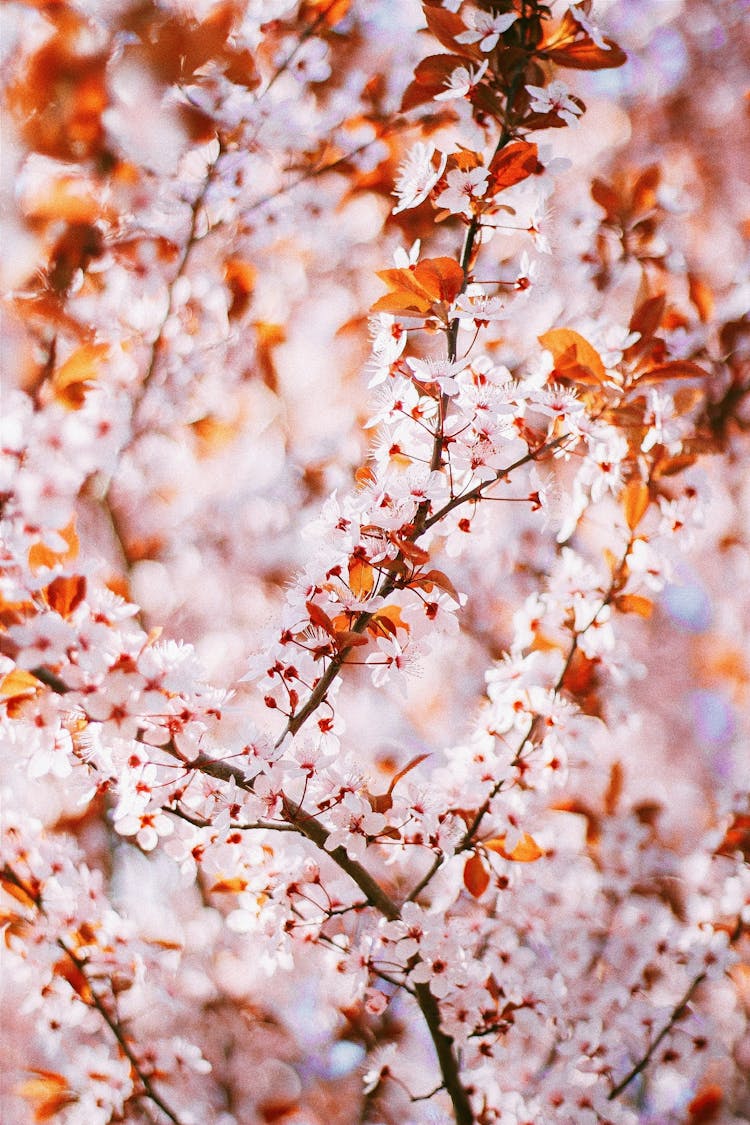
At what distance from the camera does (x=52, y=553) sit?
2.70 feet

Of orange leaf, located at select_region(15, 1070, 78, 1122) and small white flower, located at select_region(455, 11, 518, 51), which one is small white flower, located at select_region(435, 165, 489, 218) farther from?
orange leaf, located at select_region(15, 1070, 78, 1122)

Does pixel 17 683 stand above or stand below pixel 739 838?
below

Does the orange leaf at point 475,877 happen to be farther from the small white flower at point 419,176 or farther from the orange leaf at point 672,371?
the small white flower at point 419,176

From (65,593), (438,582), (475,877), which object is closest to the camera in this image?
(65,593)

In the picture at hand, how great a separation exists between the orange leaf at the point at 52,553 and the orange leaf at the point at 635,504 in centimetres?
83

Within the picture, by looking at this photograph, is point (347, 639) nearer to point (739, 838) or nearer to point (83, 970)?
point (83, 970)

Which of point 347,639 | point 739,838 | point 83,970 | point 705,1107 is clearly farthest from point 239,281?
point 705,1107

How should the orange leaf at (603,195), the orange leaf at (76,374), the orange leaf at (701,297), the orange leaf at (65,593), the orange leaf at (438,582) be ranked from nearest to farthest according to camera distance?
the orange leaf at (65,593)
the orange leaf at (438,582)
the orange leaf at (76,374)
the orange leaf at (603,195)
the orange leaf at (701,297)

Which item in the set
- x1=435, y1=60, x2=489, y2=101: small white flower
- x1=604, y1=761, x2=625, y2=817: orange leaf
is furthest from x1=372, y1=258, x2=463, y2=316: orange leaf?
x1=604, y1=761, x2=625, y2=817: orange leaf

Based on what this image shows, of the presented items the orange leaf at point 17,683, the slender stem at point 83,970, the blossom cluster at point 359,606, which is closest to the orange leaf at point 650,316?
the blossom cluster at point 359,606

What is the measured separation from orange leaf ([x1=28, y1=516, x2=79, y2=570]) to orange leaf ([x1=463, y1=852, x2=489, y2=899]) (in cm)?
72

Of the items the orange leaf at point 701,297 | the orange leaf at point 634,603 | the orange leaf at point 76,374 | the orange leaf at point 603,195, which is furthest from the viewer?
the orange leaf at point 701,297

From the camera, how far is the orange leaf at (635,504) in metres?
1.24

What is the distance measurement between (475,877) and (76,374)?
0.90 m
